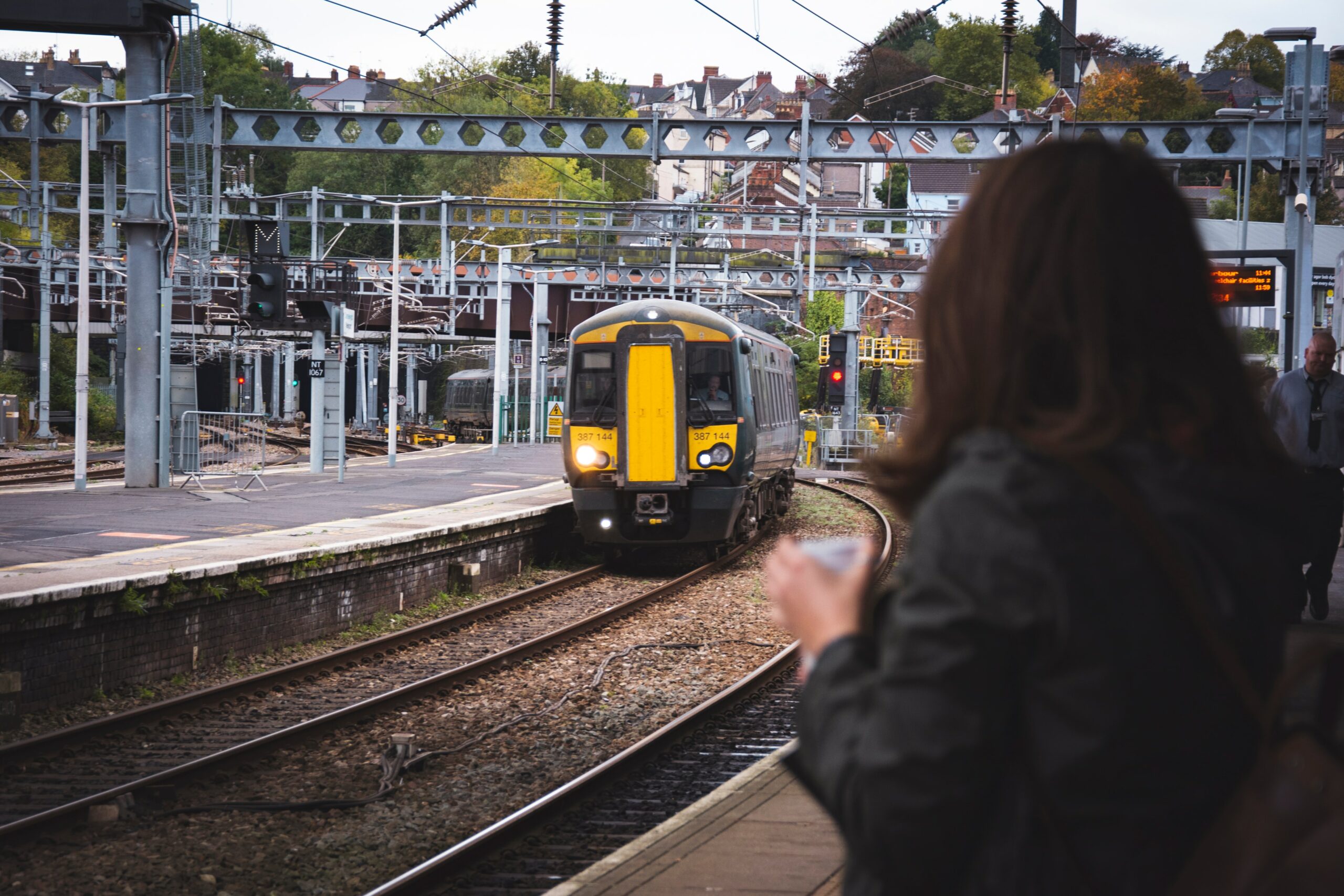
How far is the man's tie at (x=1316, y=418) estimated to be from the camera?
9.33 meters

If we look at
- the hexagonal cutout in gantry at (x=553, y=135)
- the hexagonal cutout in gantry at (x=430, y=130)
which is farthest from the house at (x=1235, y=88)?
the hexagonal cutout in gantry at (x=430, y=130)

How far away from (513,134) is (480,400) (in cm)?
2968

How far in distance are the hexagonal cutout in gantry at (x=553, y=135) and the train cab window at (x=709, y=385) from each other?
33.1ft

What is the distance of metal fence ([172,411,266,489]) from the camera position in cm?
2108

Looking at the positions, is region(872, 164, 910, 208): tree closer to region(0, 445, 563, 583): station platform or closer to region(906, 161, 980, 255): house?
region(906, 161, 980, 255): house

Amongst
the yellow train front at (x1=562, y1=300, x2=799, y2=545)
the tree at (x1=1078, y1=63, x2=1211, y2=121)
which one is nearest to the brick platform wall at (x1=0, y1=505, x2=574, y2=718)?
the yellow train front at (x1=562, y1=300, x2=799, y2=545)

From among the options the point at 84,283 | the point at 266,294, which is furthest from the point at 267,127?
the point at 84,283

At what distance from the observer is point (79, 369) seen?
801 inches

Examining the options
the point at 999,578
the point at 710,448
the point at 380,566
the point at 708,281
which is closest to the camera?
the point at 999,578

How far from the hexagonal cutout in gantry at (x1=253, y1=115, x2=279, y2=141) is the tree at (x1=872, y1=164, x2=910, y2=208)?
62.8 m

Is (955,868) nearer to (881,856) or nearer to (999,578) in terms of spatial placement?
(881,856)

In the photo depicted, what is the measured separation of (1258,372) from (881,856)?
84cm

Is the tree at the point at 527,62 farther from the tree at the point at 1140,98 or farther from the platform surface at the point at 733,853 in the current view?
the platform surface at the point at 733,853

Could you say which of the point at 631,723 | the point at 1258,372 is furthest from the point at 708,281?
the point at 1258,372
